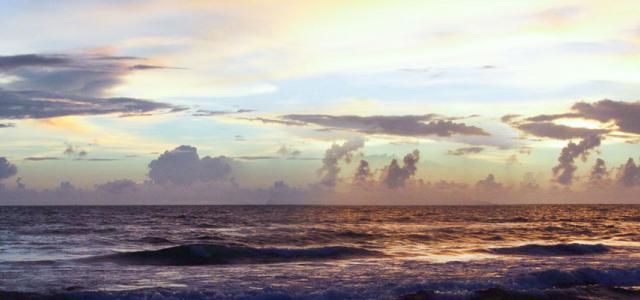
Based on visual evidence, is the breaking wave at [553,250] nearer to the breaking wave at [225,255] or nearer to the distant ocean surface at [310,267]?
the distant ocean surface at [310,267]

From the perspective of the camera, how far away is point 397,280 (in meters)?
25.5

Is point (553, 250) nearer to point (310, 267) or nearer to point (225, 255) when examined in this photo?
point (310, 267)

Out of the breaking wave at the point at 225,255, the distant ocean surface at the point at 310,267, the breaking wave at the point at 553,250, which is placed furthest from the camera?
the breaking wave at the point at 553,250

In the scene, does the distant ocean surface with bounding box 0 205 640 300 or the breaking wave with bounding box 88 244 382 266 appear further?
the breaking wave with bounding box 88 244 382 266

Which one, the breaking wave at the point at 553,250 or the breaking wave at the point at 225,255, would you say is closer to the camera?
the breaking wave at the point at 225,255

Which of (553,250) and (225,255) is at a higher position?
(553,250)

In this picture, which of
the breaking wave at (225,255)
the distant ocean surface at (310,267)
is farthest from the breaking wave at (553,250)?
the breaking wave at (225,255)

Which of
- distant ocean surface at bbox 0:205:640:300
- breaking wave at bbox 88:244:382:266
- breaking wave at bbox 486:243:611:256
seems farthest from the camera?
breaking wave at bbox 486:243:611:256

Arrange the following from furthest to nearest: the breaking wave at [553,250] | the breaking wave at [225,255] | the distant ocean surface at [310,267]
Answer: the breaking wave at [553,250]
the breaking wave at [225,255]
the distant ocean surface at [310,267]

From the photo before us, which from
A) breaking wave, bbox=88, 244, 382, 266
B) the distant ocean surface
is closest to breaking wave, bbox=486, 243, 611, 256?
the distant ocean surface

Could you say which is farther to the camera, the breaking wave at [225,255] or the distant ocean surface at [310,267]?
the breaking wave at [225,255]

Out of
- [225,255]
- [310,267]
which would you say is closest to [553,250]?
[310,267]

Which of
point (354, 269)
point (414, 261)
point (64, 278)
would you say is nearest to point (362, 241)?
point (414, 261)

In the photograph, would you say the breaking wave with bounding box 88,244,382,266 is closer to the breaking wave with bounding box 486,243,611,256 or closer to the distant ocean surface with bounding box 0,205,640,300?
the distant ocean surface with bounding box 0,205,640,300
